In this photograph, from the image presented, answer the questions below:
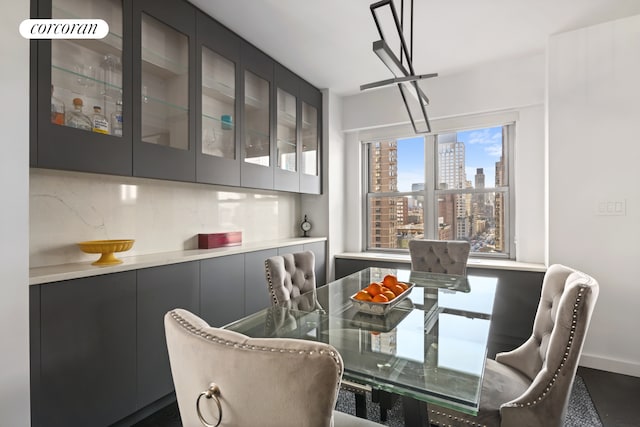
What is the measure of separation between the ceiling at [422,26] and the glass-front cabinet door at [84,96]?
0.71 meters

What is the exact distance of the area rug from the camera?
6.06ft

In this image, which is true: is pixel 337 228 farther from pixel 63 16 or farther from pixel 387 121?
pixel 63 16

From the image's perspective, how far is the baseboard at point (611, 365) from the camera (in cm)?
236

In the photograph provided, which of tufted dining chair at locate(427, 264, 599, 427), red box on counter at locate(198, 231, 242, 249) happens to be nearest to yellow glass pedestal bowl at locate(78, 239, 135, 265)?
red box on counter at locate(198, 231, 242, 249)

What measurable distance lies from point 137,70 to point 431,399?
7.06 ft

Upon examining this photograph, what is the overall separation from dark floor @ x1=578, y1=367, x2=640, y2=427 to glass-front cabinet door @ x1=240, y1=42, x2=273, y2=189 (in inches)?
110

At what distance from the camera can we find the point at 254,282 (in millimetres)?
2637

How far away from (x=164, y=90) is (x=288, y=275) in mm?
1438

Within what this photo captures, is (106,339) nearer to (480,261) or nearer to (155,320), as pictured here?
(155,320)

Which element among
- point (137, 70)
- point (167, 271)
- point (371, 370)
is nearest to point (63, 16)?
point (137, 70)

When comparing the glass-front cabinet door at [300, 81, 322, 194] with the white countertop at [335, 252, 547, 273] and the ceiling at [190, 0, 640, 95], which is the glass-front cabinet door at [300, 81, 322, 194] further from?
the white countertop at [335, 252, 547, 273]

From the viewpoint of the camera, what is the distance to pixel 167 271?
196cm

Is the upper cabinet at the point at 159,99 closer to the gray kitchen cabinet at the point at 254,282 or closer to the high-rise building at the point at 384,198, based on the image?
the gray kitchen cabinet at the point at 254,282

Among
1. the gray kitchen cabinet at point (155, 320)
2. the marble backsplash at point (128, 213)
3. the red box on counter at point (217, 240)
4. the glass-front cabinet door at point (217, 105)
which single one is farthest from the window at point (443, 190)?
the gray kitchen cabinet at point (155, 320)
